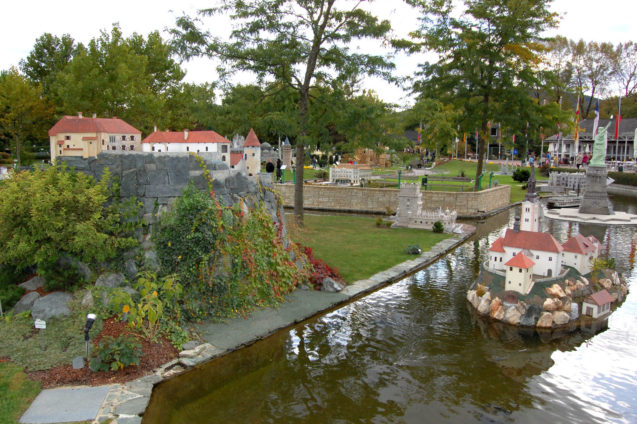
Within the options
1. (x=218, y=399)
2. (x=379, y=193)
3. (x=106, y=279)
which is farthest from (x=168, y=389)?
(x=379, y=193)

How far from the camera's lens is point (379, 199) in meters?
30.4

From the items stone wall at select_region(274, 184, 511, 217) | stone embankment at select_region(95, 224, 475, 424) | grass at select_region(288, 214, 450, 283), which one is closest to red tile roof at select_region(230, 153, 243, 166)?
grass at select_region(288, 214, 450, 283)

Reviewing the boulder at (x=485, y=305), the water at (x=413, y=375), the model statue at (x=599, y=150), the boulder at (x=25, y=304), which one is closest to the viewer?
the water at (x=413, y=375)

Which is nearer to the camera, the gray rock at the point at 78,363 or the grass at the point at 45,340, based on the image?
the gray rock at the point at 78,363

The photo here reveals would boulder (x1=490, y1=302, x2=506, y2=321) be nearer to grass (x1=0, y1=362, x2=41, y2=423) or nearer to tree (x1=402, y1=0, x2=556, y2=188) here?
grass (x1=0, y1=362, x2=41, y2=423)

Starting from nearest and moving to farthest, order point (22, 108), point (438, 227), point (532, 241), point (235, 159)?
point (532, 241)
point (235, 159)
point (22, 108)
point (438, 227)

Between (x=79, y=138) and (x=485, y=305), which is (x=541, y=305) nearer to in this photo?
(x=485, y=305)

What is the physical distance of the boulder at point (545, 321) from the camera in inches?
475

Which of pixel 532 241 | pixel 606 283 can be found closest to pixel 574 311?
pixel 532 241

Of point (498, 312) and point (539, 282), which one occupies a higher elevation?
point (539, 282)

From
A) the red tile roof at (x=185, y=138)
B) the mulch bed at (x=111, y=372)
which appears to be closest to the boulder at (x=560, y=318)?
the mulch bed at (x=111, y=372)

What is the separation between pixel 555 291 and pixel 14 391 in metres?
12.4

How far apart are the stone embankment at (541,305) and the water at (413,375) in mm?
424

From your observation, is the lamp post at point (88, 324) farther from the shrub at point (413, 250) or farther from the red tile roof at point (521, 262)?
the shrub at point (413, 250)
